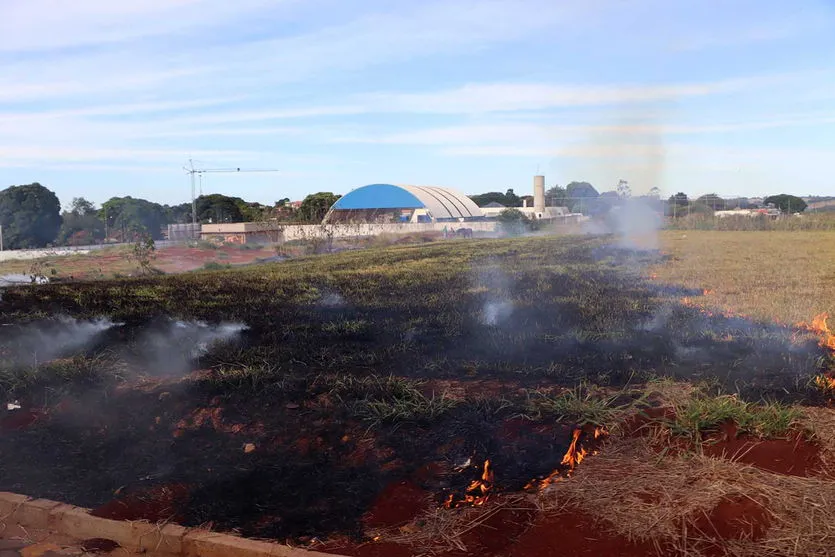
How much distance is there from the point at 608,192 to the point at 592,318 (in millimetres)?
4482

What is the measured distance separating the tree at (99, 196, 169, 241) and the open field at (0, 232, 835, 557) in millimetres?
6520

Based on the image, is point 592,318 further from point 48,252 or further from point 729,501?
point 48,252

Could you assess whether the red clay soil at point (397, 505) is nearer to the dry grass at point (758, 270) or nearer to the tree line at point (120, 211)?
the dry grass at point (758, 270)

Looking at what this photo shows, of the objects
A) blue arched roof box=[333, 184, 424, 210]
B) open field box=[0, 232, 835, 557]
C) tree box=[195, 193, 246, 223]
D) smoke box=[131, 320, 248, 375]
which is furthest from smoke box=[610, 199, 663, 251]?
tree box=[195, 193, 246, 223]

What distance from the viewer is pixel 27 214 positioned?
36.2ft

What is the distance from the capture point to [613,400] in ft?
14.5

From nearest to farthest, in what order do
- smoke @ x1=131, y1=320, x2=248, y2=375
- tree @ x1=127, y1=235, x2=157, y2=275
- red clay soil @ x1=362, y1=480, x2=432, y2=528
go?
red clay soil @ x1=362, y1=480, x2=432, y2=528
smoke @ x1=131, y1=320, x2=248, y2=375
tree @ x1=127, y1=235, x2=157, y2=275

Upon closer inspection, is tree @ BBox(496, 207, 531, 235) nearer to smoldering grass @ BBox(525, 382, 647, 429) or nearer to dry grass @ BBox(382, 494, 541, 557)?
smoldering grass @ BBox(525, 382, 647, 429)

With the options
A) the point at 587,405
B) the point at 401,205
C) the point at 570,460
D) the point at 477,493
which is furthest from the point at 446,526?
the point at 401,205

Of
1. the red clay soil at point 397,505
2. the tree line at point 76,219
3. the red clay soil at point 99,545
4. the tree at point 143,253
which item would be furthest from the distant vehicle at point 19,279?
the red clay soil at point 397,505

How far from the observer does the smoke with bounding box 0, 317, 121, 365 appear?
6.53 m

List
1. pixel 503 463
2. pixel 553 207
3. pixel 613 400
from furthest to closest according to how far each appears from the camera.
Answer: pixel 553 207 < pixel 613 400 < pixel 503 463

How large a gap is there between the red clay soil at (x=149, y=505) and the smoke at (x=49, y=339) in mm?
3111

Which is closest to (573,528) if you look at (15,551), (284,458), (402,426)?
(402,426)
